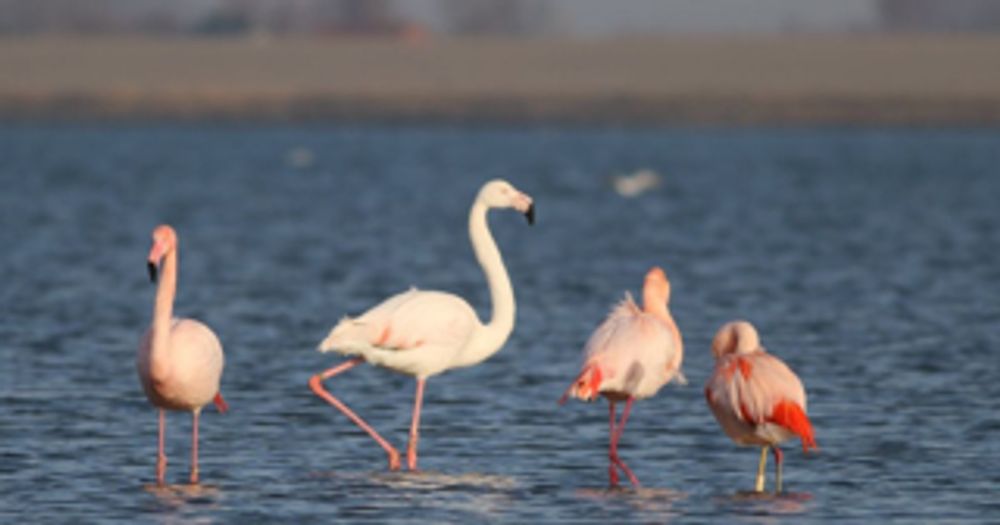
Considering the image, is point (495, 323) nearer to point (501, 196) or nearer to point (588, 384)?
point (501, 196)

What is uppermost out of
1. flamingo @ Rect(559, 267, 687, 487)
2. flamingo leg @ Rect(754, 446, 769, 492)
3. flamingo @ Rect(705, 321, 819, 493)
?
flamingo @ Rect(559, 267, 687, 487)

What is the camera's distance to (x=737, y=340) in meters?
12.1

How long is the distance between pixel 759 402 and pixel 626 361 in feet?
2.96

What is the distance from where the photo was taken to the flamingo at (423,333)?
12.5m

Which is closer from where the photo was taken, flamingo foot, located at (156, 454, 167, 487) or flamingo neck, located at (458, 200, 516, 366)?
Answer: flamingo foot, located at (156, 454, 167, 487)

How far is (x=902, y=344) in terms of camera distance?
18453mm

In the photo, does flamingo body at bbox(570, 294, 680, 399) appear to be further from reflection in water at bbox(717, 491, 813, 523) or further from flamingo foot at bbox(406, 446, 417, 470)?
flamingo foot at bbox(406, 446, 417, 470)

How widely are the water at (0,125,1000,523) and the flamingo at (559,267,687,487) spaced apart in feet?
1.71

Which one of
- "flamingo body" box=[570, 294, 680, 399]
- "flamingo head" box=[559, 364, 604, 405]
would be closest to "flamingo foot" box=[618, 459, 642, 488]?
"flamingo body" box=[570, 294, 680, 399]

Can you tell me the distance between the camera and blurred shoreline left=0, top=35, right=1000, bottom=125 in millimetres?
96625

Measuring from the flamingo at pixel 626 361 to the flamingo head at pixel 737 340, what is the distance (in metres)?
0.25

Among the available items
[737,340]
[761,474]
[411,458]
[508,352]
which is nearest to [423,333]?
[411,458]

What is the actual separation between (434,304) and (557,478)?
1.27 metres

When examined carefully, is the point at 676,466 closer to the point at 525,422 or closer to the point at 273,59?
the point at 525,422
